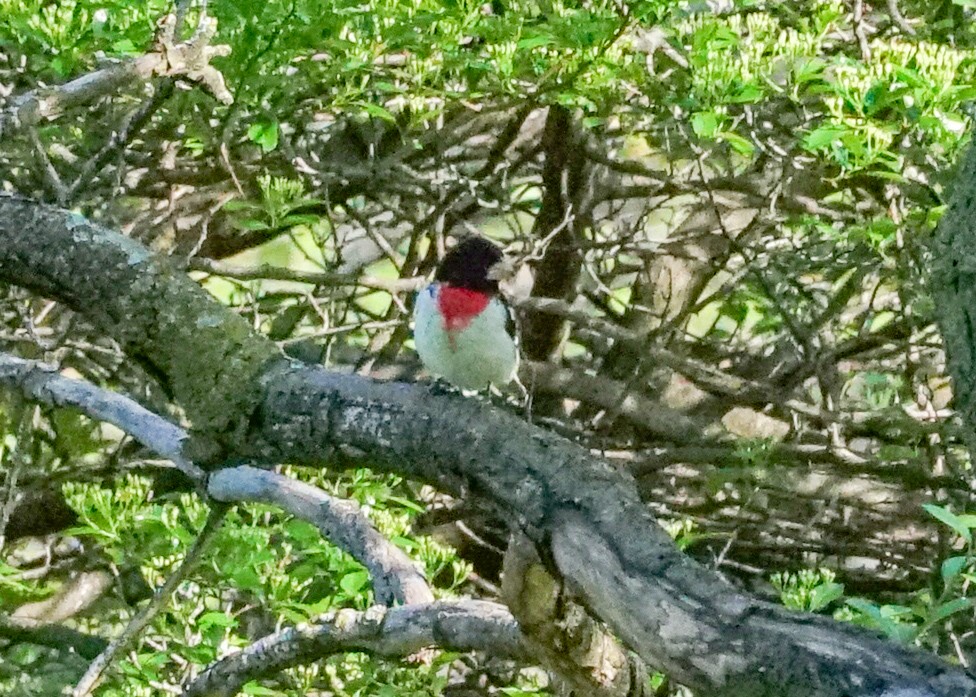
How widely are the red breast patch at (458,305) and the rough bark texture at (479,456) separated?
856mm

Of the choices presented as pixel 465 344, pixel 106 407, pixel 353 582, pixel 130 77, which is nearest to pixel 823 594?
pixel 353 582

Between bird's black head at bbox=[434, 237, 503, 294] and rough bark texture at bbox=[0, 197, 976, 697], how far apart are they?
95 cm

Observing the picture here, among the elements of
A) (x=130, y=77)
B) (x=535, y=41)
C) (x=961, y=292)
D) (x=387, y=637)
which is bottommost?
(x=387, y=637)

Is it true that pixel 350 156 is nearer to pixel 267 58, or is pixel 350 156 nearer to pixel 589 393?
pixel 589 393

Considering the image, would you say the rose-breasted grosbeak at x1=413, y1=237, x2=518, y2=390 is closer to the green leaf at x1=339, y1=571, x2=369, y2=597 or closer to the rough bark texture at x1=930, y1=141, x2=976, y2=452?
the green leaf at x1=339, y1=571, x2=369, y2=597

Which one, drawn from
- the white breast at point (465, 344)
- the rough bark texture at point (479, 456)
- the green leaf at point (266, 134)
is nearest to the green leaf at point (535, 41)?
the green leaf at point (266, 134)

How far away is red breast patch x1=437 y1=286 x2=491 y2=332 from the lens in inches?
115

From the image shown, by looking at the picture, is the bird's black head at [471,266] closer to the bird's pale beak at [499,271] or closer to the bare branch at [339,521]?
the bird's pale beak at [499,271]

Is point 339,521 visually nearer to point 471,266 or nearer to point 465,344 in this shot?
point 465,344

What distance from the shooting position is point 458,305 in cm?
293

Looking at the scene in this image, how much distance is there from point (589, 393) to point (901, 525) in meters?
1.09

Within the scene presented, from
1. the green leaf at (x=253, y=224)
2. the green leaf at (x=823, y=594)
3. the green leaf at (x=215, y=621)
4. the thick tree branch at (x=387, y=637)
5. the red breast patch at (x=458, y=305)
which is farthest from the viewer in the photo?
the green leaf at (x=253, y=224)

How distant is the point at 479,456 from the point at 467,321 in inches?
50.4

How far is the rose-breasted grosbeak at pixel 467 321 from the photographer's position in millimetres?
2918
